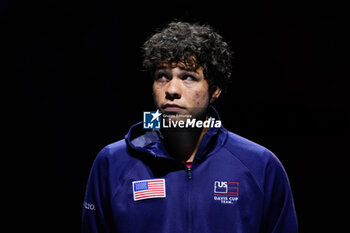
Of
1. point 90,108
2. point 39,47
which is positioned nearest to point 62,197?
point 90,108

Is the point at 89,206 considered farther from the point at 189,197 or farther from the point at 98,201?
the point at 189,197

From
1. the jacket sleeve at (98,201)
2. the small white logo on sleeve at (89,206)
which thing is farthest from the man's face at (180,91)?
the small white logo on sleeve at (89,206)

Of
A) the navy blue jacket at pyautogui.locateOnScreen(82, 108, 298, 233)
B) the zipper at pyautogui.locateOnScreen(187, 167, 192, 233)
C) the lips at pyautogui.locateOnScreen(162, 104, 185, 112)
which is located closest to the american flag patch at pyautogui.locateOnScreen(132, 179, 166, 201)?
the navy blue jacket at pyautogui.locateOnScreen(82, 108, 298, 233)

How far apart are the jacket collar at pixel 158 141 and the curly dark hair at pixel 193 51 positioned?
24cm

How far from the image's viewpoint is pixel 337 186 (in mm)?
2855

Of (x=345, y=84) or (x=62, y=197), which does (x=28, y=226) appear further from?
(x=345, y=84)

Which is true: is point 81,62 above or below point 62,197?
above

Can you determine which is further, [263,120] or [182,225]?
[263,120]

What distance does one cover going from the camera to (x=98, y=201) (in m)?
2.05

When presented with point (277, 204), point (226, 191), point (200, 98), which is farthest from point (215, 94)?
point (277, 204)

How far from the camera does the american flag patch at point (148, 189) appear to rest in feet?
6.48

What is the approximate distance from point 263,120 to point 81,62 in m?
1.34

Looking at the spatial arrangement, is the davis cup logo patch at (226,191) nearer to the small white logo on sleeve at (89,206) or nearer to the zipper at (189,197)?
the zipper at (189,197)

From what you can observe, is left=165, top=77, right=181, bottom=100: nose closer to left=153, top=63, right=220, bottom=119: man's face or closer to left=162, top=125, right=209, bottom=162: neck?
left=153, top=63, right=220, bottom=119: man's face
